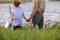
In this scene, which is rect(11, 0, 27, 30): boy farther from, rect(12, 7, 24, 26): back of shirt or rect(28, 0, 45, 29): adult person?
rect(28, 0, 45, 29): adult person

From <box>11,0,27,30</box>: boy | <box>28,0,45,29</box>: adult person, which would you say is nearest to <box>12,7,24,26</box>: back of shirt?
<box>11,0,27,30</box>: boy

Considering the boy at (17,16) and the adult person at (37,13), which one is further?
the adult person at (37,13)

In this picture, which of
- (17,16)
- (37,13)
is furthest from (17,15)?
(37,13)

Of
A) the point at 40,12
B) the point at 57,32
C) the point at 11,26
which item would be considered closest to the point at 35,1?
the point at 40,12

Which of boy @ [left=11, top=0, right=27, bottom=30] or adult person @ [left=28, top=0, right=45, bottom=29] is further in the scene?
adult person @ [left=28, top=0, right=45, bottom=29]

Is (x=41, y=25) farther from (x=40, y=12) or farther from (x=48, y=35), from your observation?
(x=48, y=35)

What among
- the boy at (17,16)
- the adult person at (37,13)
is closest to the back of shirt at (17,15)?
the boy at (17,16)

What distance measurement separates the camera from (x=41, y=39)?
22.2 feet

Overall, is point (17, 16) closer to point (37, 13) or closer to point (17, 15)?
point (17, 15)

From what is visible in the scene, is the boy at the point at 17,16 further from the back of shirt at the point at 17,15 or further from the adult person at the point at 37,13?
the adult person at the point at 37,13

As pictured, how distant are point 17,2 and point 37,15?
2.91 ft

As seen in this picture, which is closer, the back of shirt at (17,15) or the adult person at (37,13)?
the back of shirt at (17,15)

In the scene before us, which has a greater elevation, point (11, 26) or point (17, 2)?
point (17, 2)

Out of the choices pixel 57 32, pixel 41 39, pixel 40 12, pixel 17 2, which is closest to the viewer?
pixel 41 39
